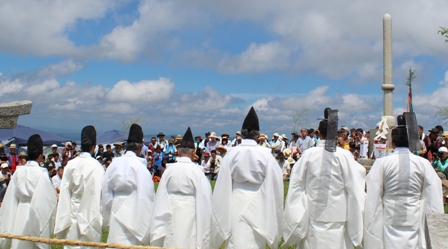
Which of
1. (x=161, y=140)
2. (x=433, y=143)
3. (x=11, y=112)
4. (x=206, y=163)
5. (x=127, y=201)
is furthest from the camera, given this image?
(x=161, y=140)

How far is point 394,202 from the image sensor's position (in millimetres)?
6926

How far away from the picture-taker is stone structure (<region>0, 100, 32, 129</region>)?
8.79m

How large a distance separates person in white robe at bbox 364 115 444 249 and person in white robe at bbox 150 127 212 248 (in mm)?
2151

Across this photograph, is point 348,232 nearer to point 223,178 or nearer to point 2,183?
point 223,178

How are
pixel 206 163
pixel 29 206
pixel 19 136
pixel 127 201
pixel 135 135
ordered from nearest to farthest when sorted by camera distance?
pixel 127 201 < pixel 135 135 < pixel 29 206 < pixel 206 163 < pixel 19 136

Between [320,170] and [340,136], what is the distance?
590 cm

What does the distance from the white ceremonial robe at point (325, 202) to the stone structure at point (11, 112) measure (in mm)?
4770

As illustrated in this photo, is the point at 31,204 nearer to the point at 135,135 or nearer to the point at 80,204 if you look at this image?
the point at 80,204

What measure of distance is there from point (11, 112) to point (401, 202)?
6266 mm

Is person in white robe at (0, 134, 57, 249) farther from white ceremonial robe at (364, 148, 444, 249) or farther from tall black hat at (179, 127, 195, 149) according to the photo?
white ceremonial robe at (364, 148, 444, 249)

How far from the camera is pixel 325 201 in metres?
6.97

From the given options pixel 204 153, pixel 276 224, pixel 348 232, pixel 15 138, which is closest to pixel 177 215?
pixel 276 224

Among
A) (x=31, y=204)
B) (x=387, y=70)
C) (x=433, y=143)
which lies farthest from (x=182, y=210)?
(x=387, y=70)

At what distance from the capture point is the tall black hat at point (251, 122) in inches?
281
